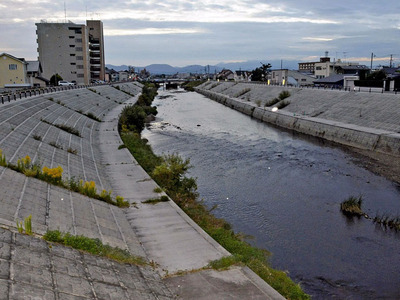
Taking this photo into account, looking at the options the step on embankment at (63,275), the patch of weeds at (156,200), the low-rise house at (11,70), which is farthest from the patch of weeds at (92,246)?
the low-rise house at (11,70)

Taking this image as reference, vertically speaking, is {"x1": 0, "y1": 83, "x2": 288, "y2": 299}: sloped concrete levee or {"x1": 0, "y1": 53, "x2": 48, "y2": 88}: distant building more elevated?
{"x1": 0, "y1": 53, "x2": 48, "y2": 88}: distant building

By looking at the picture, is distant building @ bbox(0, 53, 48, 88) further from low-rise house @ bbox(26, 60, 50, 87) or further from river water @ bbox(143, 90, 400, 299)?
river water @ bbox(143, 90, 400, 299)

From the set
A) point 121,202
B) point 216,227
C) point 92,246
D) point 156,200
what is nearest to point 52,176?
point 121,202

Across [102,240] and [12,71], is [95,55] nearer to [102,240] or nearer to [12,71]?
[12,71]

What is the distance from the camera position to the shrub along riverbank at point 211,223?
453 inches

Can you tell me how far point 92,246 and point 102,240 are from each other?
1265 mm

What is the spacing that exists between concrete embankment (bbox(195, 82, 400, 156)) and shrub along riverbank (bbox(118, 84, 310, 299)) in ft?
65.1

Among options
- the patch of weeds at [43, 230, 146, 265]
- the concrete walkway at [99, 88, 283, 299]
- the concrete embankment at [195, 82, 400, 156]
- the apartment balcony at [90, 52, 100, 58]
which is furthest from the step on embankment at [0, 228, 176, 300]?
the apartment balcony at [90, 52, 100, 58]

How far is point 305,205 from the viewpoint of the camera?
834 inches

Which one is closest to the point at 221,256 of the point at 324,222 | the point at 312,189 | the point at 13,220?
the point at 13,220

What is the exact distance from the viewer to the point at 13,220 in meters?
10.9

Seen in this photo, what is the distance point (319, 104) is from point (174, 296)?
1949 inches

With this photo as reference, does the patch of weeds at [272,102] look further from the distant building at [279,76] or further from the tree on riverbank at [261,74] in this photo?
the tree on riverbank at [261,74]

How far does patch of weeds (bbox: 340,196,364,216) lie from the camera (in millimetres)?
19875
